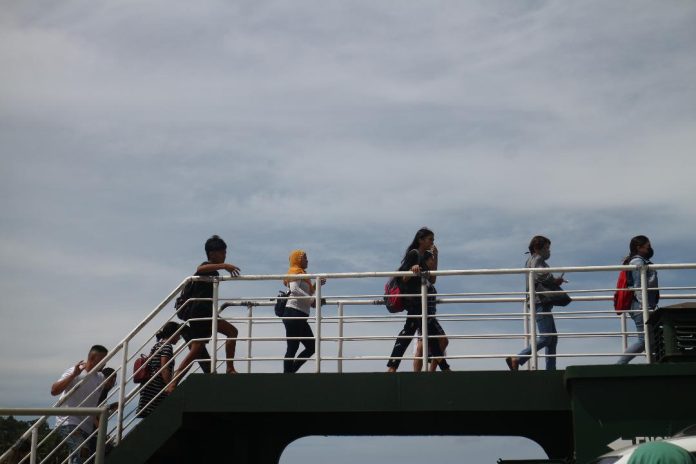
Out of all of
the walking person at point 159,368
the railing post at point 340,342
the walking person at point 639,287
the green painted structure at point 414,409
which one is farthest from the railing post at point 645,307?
the walking person at point 159,368

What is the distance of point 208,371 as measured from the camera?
470 inches

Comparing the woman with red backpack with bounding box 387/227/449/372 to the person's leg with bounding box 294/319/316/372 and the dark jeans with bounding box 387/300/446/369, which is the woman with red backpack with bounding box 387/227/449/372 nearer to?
the dark jeans with bounding box 387/300/446/369

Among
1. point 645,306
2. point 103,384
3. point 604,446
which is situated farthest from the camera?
point 103,384

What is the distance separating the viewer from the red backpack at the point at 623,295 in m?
11.4

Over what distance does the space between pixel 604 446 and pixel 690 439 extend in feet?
9.03

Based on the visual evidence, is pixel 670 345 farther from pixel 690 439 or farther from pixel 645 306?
pixel 690 439

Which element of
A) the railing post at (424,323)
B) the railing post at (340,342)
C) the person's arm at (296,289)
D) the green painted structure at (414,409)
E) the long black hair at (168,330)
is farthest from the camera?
the long black hair at (168,330)

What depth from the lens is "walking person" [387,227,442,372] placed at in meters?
11.7

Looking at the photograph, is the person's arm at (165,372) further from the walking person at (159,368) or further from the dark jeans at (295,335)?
the dark jeans at (295,335)

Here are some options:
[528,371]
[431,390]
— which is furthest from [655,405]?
[431,390]

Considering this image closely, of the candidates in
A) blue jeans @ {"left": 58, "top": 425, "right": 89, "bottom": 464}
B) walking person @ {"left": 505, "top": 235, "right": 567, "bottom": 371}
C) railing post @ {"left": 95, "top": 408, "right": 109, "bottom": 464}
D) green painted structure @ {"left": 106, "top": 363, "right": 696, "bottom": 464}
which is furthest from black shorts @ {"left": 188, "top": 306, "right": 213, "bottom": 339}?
walking person @ {"left": 505, "top": 235, "right": 567, "bottom": 371}

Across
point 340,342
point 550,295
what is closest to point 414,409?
point 340,342

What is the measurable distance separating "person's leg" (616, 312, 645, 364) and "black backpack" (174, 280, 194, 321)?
5433mm

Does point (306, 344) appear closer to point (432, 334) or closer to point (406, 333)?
point (406, 333)
